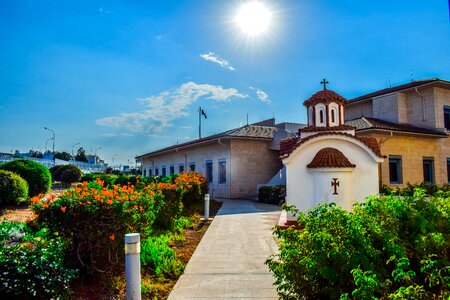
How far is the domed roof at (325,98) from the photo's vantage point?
12594 mm

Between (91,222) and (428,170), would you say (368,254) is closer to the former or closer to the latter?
(91,222)

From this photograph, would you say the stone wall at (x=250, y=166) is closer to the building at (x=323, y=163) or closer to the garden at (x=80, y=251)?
the building at (x=323, y=163)

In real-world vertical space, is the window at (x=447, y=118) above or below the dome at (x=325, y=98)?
above

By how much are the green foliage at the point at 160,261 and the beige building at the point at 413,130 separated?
16.4 m

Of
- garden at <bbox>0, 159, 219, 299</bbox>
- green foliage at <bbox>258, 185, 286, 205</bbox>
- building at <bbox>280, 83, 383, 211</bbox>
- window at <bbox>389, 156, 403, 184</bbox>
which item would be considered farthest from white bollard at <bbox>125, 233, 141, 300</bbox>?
window at <bbox>389, 156, 403, 184</bbox>

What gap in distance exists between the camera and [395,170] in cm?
2178

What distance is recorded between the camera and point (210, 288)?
571 centimetres

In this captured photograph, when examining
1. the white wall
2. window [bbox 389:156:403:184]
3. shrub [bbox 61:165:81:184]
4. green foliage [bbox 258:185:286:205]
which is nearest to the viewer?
the white wall

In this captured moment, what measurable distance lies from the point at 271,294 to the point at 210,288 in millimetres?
1014

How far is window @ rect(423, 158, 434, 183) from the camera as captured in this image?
76.4ft

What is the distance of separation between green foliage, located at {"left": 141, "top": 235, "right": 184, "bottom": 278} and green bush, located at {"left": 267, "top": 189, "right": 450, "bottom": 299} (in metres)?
2.74

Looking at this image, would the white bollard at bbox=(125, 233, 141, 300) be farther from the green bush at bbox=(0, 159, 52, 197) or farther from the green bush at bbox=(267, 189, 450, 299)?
the green bush at bbox=(0, 159, 52, 197)

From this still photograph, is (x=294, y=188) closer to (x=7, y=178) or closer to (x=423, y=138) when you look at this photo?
(x=7, y=178)

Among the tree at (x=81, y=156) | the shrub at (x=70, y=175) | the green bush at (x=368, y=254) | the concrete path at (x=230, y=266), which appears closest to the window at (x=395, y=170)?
the concrete path at (x=230, y=266)
